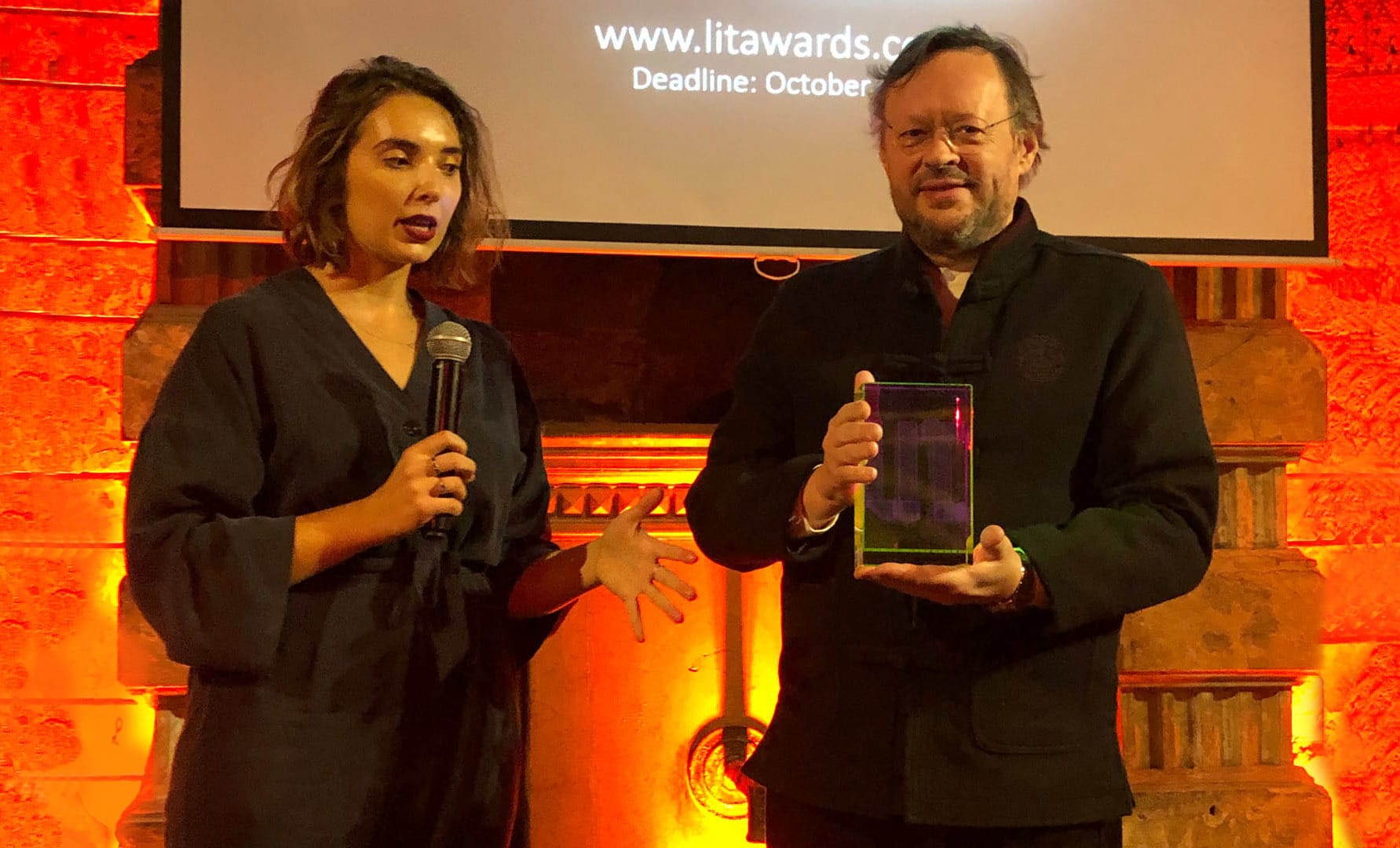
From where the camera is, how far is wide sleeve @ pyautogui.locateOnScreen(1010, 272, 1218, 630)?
1.30 meters

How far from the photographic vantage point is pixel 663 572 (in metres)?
1.48

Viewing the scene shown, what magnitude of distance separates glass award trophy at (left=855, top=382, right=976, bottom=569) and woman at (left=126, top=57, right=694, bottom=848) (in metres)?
0.27

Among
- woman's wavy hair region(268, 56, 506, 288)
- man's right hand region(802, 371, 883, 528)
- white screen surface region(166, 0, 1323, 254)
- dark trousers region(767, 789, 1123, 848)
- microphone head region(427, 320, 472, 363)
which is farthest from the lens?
white screen surface region(166, 0, 1323, 254)

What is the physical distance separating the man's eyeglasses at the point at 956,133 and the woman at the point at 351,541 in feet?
1.79

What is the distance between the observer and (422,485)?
53.2 inches

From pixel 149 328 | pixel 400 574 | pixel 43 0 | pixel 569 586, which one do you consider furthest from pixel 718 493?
pixel 43 0

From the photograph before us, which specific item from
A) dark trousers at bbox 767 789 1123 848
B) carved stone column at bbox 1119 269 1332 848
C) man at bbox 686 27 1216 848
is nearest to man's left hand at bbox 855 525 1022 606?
man at bbox 686 27 1216 848

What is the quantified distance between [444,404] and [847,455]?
1.58 ft

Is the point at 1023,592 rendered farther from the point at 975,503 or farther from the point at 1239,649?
the point at 1239,649

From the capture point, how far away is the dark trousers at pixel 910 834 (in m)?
1.33

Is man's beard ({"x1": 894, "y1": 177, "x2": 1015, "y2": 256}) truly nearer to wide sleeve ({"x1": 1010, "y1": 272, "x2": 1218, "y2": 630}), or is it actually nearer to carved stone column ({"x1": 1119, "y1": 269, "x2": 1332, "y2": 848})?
wide sleeve ({"x1": 1010, "y1": 272, "x2": 1218, "y2": 630})

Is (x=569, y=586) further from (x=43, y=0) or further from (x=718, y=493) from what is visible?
(x=43, y=0)

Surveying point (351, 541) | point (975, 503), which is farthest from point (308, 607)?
point (975, 503)

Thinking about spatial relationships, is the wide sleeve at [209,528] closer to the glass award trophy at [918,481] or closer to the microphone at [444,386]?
the microphone at [444,386]
